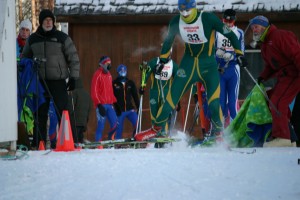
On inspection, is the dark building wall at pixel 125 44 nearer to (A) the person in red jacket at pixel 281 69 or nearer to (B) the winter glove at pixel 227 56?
(B) the winter glove at pixel 227 56

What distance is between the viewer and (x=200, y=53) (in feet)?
38.5

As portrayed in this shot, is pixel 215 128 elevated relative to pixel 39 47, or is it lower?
lower

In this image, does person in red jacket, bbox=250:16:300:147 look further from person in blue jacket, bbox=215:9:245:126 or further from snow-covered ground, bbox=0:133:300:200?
person in blue jacket, bbox=215:9:245:126

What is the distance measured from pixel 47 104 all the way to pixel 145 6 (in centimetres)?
801

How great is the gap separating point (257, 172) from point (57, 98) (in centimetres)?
521

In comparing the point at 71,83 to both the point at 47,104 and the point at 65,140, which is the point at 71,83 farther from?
the point at 65,140

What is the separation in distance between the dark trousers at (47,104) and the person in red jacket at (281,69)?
9.53 feet

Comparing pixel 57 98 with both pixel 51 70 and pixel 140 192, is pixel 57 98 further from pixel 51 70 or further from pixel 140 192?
pixel 140 192

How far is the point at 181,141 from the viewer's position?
41.2 ft

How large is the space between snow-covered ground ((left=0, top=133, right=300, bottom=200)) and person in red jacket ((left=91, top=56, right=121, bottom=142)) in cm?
771

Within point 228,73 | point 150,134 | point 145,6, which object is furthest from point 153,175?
point 145,6

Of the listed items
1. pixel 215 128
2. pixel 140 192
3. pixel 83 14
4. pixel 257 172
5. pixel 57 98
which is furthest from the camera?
pixel 83 14

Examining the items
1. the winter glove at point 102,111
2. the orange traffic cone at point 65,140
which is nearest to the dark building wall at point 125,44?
the winter glove at point 102,111

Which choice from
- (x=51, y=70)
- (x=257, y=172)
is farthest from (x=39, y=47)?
(x=257, y=172)
